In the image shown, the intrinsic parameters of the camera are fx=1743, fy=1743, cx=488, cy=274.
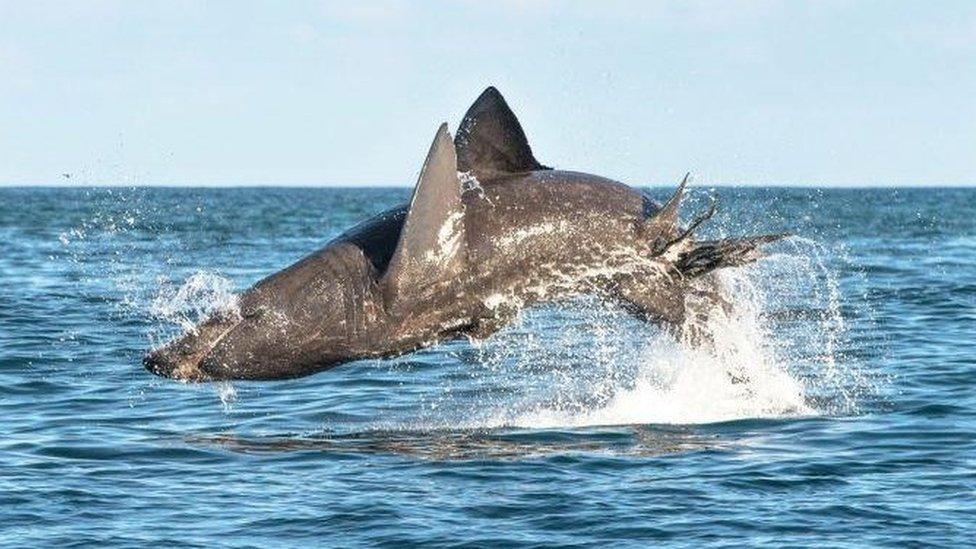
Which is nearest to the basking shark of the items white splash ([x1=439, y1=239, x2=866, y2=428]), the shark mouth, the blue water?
the shark mouth

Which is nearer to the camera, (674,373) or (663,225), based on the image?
(663,225)

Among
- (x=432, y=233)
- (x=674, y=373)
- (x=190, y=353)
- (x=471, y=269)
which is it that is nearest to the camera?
(x=432, y=233)

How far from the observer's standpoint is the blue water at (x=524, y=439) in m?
13.1

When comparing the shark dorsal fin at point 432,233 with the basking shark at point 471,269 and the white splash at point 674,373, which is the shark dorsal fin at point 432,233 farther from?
the white splash at point 674,373

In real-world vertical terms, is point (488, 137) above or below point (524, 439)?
above

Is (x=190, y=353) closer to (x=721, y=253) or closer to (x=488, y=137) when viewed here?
(x=488, y=137)

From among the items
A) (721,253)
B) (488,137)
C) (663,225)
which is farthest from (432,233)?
(721,253)

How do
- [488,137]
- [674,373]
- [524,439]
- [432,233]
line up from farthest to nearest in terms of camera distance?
[674,373] < [524,439] < [488,137] < [432,233]

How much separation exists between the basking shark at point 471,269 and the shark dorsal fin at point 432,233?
0.04 ft

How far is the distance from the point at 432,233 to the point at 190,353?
235cm

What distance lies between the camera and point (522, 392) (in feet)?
66.4

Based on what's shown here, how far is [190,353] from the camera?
14883mm

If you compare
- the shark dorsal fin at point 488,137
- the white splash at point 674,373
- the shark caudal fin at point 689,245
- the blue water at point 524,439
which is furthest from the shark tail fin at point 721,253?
the shark dorsal fin at point 488,137

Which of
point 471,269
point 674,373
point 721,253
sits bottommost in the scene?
point 674,373
